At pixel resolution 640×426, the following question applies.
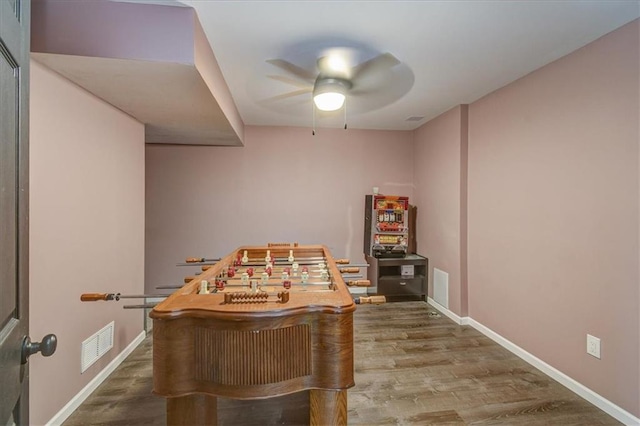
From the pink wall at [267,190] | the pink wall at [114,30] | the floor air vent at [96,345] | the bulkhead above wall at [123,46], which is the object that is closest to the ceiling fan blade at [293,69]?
the bulkhead above wall at [123,46]

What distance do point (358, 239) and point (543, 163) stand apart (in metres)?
2.42

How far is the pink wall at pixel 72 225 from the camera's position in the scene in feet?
5.27

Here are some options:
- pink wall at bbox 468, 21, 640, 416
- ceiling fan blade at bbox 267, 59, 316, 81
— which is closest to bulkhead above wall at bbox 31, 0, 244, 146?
ceiling fan blade at bbox 267, 59, 316, 81

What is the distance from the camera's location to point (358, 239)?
4254 mm

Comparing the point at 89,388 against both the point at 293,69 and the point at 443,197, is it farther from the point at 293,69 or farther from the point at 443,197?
the point at 443,197

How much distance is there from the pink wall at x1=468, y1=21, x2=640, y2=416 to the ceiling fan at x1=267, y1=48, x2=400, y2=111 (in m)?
1.21

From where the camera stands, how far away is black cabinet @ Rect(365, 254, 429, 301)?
3846mm

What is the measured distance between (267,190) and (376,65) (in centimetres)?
230

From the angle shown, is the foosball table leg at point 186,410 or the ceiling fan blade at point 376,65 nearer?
the foosball table leg at point 186,410

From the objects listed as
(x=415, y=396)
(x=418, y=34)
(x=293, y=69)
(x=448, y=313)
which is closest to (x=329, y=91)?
(x=293, y=69)

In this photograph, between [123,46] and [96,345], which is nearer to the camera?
[123,46]

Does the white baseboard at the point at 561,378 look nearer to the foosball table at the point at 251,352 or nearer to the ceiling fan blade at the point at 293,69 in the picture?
the foosball table at the point at 251,352

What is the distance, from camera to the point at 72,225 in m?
1.86

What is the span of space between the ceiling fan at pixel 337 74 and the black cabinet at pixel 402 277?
2183 mm
